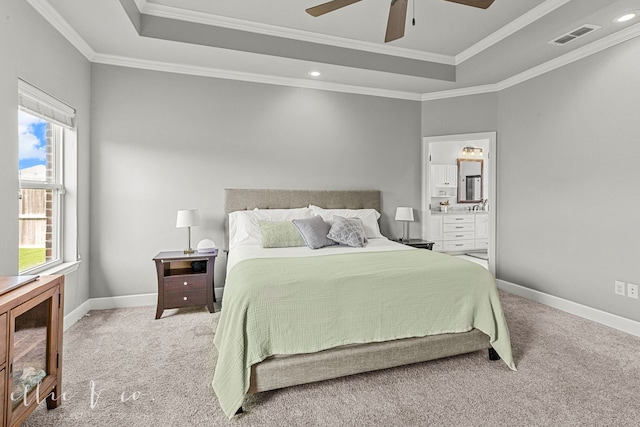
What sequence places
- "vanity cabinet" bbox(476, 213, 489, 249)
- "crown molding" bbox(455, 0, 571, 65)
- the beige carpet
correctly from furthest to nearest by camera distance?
"vanity cabinet" bbox(476, 213, 489, 249) < "crown molding" bbox(455, 0, 571, 65) < the beige carpet

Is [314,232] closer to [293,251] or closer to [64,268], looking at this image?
[293,251]

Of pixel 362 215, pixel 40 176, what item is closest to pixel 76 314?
pixel 40 176

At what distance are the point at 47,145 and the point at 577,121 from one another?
5.14 m

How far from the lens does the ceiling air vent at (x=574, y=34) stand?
2812mm

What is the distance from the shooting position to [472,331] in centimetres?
229

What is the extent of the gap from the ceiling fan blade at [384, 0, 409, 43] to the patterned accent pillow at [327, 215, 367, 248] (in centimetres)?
176

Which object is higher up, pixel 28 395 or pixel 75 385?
pixel 28 395

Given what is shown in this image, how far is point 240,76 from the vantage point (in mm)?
3877

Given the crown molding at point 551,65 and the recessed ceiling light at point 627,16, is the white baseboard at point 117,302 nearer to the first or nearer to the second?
the crown molding at point 551,65

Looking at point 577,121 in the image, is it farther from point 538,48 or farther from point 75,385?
point 75,385

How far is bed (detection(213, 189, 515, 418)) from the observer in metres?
1.84

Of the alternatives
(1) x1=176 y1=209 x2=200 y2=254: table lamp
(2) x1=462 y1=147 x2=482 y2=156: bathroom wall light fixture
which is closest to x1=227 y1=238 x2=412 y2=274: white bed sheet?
(1) x1=176 y1=209 x2=200 y2=254: table lamp

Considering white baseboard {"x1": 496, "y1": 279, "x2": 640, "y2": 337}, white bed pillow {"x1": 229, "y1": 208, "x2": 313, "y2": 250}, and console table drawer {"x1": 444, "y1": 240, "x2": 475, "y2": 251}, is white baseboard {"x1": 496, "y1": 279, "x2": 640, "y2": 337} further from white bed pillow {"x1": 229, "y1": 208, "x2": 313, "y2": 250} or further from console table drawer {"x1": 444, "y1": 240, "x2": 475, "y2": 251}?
white bed pillow {"x1": 229, "y1": 208, "x2": 313, "y2": 250}

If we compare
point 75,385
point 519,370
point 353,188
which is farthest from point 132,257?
point 519,370
